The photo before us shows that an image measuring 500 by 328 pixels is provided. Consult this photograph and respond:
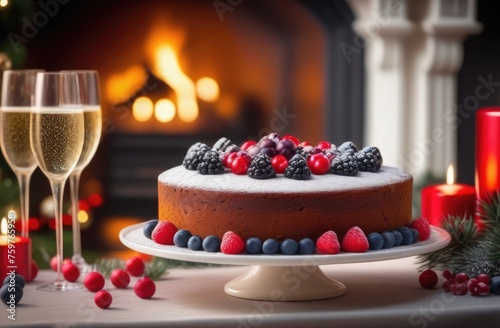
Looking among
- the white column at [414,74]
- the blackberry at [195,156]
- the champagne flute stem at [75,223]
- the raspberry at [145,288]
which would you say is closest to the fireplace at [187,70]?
the white column at [414,74]

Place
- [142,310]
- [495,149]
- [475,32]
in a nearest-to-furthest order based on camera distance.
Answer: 1. [142,310]
2. [495,149]
3. [475,32]

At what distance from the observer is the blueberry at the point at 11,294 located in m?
1.43

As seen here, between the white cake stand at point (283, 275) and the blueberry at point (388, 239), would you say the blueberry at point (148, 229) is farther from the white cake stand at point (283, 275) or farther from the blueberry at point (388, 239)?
the blueberry at point (388, 239)

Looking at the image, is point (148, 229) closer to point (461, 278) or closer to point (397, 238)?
point (397, 238)

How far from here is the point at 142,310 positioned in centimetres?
139

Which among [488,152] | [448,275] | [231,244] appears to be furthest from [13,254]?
[488,152]

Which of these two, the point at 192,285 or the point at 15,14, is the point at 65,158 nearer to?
the point at 192,285

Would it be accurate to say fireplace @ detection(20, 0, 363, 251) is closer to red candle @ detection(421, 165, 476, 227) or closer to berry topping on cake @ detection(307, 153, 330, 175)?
red candle @ detection(421, 165, 476, 227)

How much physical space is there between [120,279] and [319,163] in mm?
394

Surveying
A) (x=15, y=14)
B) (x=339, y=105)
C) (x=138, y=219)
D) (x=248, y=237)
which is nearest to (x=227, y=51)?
(x=339, y=105)

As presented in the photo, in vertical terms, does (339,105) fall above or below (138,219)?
above

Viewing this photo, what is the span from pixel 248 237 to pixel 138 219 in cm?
237

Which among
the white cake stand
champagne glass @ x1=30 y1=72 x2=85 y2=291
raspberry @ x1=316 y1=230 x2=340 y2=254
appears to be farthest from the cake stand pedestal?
champagne glass @ x1=30 y1=72 x2=85 y2=291

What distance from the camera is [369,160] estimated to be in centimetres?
155
